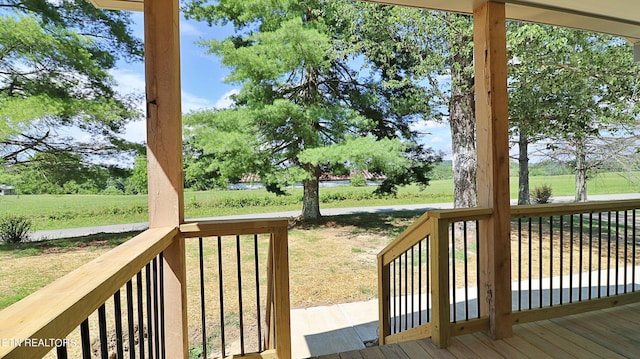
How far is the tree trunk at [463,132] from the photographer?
652 centimetres

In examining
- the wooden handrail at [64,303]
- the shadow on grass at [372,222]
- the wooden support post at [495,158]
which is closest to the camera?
the wooden handrail at [64,303]

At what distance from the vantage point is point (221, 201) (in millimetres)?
7840

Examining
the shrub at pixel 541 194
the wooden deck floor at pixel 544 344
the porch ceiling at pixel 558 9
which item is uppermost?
the porch ceiling at pixel 558 9

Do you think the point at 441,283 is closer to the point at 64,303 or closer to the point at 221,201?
the point at 64,303

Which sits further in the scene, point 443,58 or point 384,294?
point 443,58

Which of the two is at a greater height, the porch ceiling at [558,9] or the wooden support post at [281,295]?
the porch ceiling at [558,9]

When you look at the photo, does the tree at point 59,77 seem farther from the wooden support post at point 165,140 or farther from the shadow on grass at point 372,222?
the wooden support post at point 165,140

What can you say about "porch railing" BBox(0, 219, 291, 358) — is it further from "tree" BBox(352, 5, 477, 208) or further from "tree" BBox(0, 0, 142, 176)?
"tree" BBox(0, 0, 142, 176)

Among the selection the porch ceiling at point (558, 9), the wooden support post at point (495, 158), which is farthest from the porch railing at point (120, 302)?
the porch ceiling at point (558, 9)

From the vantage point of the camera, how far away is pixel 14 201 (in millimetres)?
6262

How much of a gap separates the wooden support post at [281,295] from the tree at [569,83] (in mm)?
5810

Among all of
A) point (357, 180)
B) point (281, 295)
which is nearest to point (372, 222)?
point (357, 180)

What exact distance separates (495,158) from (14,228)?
8.92 meters

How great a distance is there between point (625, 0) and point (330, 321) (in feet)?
13.1
